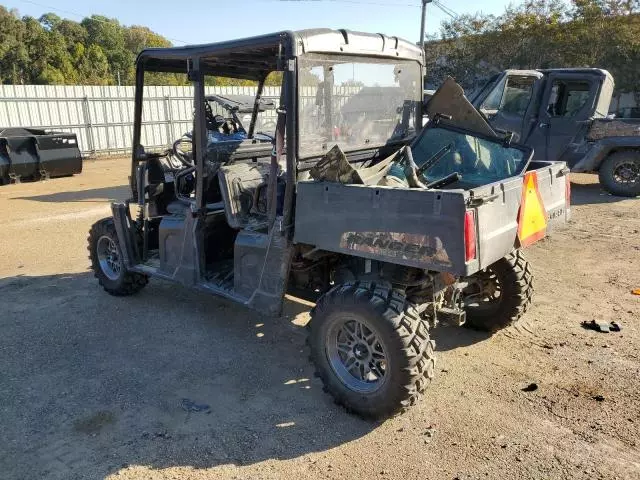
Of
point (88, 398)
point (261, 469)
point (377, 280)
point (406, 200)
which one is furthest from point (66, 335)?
point (406, 200)

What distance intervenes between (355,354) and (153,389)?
1.49 m

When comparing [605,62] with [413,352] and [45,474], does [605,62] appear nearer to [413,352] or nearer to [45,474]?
[413,352]

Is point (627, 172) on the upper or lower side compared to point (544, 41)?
lower

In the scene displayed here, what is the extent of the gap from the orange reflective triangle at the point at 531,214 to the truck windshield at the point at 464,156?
1.05 feet

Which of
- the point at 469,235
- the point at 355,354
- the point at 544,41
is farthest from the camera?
the point at 544,41

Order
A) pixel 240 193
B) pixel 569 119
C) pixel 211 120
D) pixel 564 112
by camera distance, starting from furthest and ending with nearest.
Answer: pixel 564 112 < pixel 569 119 < pixel 211 120 < pixel 240 193

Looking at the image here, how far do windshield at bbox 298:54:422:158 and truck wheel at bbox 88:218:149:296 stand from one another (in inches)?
104

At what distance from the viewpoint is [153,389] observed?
3850 millimetres

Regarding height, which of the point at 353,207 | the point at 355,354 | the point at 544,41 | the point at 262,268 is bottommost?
the point at 355,354

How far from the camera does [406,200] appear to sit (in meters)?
3.06

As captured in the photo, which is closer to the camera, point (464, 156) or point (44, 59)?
point (464, 156)

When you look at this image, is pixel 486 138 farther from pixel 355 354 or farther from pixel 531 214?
pixel 355 354

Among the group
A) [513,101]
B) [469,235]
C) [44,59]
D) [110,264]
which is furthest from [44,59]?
[469,235]

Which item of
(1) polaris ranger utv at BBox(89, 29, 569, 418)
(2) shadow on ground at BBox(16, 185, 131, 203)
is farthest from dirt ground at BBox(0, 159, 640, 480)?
(2) shadow on ground at BBox(16, 185, 131, 203)
